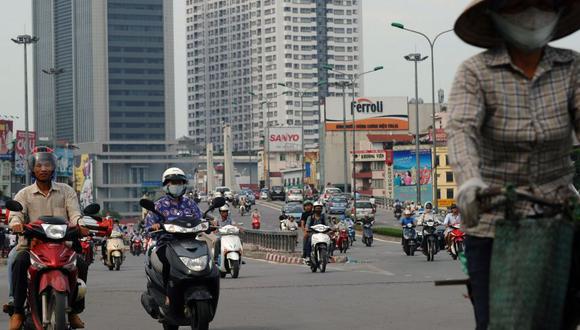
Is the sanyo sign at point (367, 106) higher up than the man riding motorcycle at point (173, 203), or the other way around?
the sanyo sign at point (367, 106)

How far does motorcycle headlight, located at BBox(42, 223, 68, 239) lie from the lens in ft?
34.1

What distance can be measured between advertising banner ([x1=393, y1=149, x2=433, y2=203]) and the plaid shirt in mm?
114075

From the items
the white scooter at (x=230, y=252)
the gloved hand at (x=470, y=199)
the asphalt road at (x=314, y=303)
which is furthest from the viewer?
the white scooter at (x=230, y=252)

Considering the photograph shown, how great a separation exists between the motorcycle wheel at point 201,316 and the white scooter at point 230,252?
14.0m

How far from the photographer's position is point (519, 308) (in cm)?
456

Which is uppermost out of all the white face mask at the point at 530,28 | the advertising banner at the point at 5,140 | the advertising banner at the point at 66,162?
the advertising banner at the point at 5,140

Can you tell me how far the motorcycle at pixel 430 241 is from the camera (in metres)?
33.6

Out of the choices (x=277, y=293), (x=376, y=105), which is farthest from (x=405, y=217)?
(x=376, y=105)

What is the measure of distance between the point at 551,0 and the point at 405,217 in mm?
33366

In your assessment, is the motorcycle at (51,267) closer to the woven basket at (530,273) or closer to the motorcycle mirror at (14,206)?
the motorcycle mirror at (14,206)

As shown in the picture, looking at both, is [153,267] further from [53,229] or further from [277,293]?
[277,293]

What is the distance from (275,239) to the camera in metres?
44.7

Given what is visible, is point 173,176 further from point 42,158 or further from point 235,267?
point 235,267

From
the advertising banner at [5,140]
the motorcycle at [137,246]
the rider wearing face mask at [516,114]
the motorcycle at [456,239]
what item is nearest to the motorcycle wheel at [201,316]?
the rider wearing face mask at [516,114]
